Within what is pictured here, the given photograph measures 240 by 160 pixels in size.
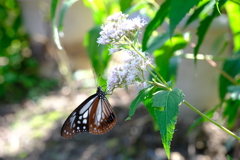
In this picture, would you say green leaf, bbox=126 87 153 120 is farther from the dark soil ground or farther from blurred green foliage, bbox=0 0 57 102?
blurred green foliage, bbox=0 0 57 102

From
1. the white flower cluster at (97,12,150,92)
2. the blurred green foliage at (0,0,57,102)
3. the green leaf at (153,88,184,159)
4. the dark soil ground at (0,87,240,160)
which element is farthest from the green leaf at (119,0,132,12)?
the blurred green foliage at (0,0,57,102)

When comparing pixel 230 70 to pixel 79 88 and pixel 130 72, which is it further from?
pixel 79 88

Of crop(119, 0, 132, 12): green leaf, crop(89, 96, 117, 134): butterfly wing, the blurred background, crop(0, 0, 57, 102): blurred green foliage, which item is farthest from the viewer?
crop(0, 0, 57, 102): blurred green foliage

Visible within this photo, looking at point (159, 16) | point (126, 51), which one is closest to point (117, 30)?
point (126, 51)

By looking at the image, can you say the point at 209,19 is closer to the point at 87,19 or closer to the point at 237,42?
the point at 237,42

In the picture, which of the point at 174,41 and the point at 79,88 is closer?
the point at 174,41

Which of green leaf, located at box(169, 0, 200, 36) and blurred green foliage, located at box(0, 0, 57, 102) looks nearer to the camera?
green leaf, located at box(169, 0, 200, 36)
